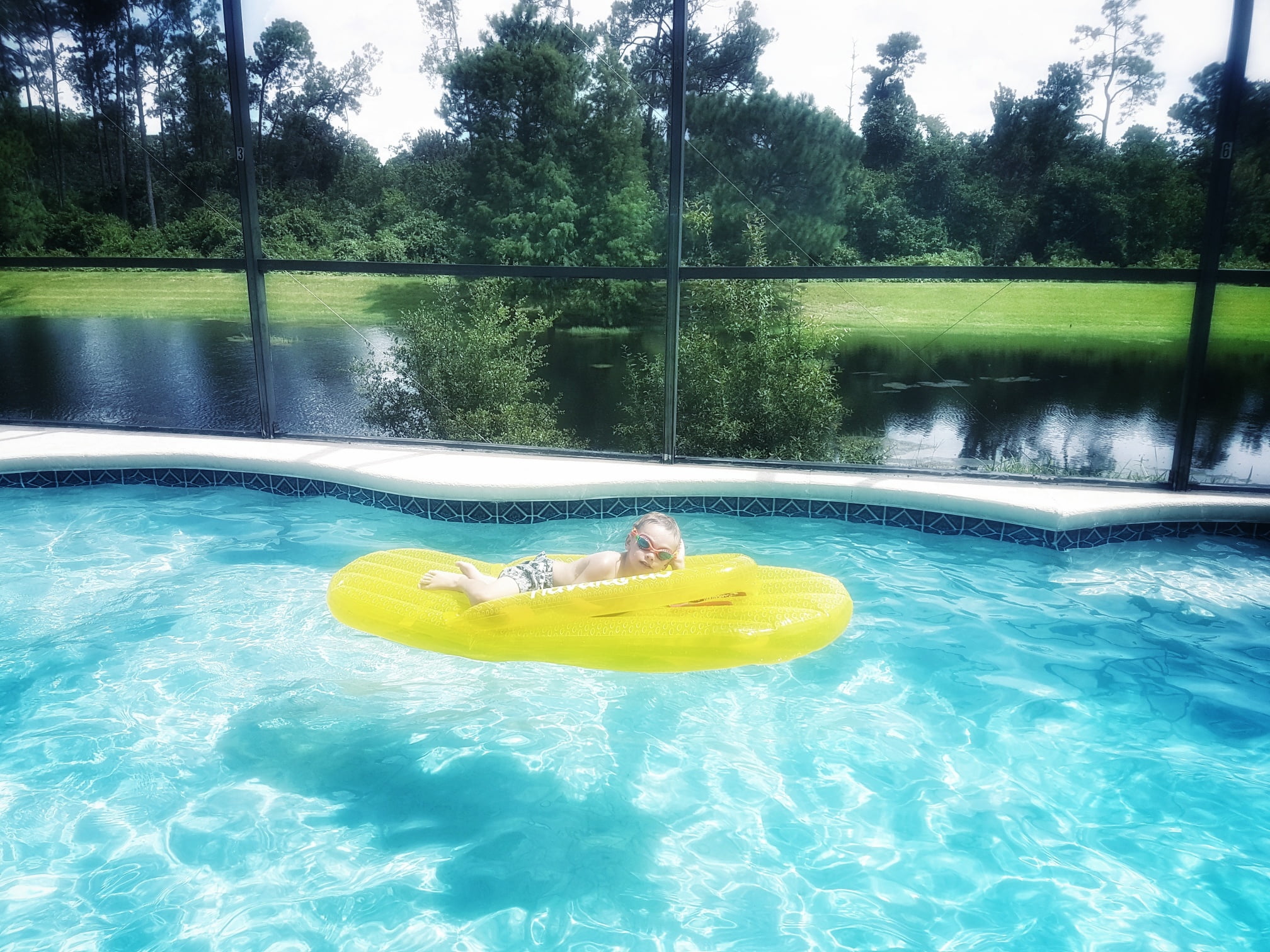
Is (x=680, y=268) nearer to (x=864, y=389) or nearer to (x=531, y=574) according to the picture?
(x=531, y=574)

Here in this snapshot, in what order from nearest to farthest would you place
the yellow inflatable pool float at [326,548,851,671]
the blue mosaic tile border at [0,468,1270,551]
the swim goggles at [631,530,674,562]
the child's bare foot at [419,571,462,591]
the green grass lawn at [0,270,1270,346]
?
the yellow inflatable pool float at [326,548,851,671] → the swim goggles at [631,530,674,562] → the child's bare foot at [419,571,462,591] → the blue mosaic tile border at [0,468,1270,551] → the green grass lawn at [0,270,1270,346]

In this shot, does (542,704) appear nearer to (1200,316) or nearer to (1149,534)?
(1149,534)

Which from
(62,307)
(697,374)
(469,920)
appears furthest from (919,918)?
(62,307)

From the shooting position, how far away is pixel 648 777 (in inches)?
100.0

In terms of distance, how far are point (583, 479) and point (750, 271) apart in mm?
1411

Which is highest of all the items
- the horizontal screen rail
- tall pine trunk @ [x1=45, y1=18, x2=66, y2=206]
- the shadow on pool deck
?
tall pine trunk @ [x1=45, y1=18, x2=66, y2=206]

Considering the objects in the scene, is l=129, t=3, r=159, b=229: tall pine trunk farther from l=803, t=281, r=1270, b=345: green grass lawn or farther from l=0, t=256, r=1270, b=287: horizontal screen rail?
l=803, t=281, r=1270, b=345: green grass lawn

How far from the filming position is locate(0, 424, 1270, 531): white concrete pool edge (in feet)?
13.7

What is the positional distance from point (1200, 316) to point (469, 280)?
5.99 meters

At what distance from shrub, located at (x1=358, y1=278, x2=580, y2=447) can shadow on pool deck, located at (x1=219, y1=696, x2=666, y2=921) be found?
5.36m

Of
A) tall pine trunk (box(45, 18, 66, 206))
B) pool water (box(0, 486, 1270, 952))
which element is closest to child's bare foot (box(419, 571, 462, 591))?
pool water (box(0, 486, 1270, 952))

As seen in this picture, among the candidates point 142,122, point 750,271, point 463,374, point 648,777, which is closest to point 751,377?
point 463,374

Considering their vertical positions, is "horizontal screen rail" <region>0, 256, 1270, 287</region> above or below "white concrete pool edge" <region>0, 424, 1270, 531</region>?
above

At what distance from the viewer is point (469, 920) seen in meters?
2.01
